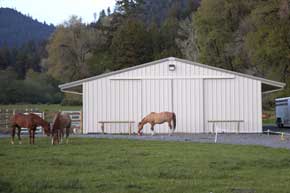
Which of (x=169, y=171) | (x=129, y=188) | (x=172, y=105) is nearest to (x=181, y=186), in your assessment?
(x=129, y=188)

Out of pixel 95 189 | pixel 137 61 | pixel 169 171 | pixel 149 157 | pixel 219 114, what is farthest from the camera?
pixel 137 61

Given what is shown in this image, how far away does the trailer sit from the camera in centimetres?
4153

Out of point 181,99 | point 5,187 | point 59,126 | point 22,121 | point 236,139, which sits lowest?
point 5,187

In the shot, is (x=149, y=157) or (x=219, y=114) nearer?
(x=149, y=157)

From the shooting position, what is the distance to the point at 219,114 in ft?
113

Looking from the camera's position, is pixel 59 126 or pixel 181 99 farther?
pixel 181 99

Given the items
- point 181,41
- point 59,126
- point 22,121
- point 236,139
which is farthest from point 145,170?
point 181,41

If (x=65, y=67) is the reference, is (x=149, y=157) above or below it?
below

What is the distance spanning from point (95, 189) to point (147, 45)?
234 ft

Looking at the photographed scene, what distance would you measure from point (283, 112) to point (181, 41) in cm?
3872

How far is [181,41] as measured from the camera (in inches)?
3164

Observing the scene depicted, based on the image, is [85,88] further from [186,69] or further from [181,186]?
[181,186]

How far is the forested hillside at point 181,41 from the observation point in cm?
5209

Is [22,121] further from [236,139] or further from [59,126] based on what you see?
[236,139]
